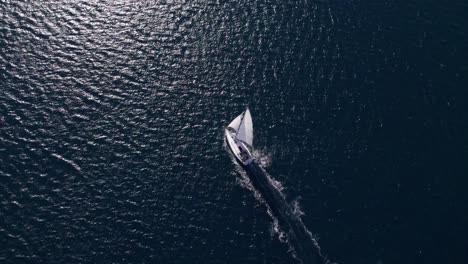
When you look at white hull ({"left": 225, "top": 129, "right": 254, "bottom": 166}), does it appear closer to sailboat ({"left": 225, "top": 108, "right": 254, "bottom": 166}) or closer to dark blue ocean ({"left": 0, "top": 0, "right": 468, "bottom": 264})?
sailboat ({"left": 225, "top": 108, "right": 254, "bottom": 166})

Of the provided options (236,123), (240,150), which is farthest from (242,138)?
(236,123)

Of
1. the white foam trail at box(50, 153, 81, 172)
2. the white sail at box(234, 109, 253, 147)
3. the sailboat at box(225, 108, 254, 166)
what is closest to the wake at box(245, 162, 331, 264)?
the sailboat at box(225, 108, 254, 166)

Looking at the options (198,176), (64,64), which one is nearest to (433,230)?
(198,176)

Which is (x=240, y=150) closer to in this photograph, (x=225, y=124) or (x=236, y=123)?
(x=236, y=123)

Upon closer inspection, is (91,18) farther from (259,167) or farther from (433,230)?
(433,230)

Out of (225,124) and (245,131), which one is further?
(225,124)

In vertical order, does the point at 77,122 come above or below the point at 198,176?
above

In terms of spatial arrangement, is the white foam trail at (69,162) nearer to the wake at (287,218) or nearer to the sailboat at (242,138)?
the sailboat at (242,138)
